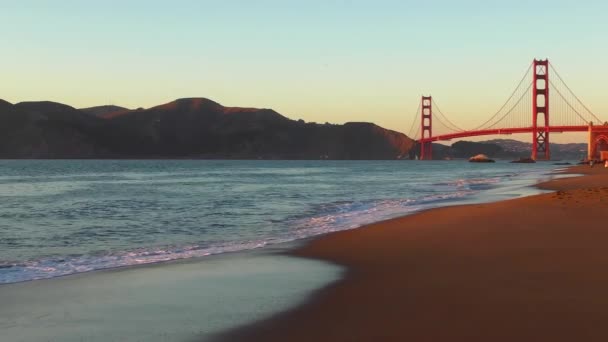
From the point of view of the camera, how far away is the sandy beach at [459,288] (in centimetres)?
462

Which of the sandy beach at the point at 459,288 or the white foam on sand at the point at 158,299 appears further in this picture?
the white foam on sand at the point at 158,299

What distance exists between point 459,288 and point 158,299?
3.08m

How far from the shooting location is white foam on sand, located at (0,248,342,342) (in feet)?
16.0

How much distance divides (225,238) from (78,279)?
465cm

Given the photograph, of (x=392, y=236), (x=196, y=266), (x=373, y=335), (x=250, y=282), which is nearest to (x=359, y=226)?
(x=392, y=236)

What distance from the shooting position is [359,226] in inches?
523

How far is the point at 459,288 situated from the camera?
20.1 ft

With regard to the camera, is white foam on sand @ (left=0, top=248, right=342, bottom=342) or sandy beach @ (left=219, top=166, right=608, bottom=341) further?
white foam on sand @ (left=0, top=248, right=342, bottom=342)

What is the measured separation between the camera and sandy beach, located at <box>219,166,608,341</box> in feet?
15.1

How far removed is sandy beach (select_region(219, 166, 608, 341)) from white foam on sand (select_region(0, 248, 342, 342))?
0.39m

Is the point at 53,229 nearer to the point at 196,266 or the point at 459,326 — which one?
the point at 196,266

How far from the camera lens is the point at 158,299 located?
608 centimetres

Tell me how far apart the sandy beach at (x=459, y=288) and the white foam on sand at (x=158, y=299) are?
0.39 m

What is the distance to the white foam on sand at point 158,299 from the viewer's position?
16.0 feet
